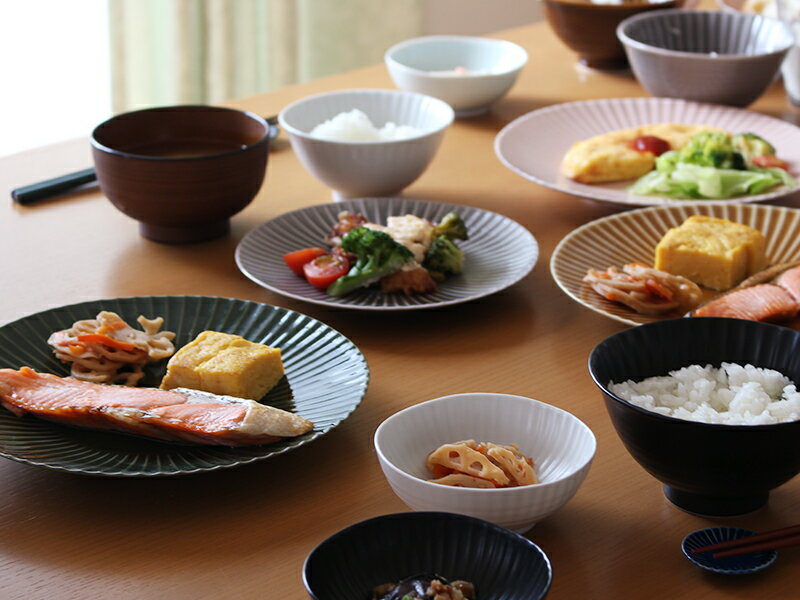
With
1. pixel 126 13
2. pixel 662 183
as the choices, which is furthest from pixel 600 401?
pixel 126 13

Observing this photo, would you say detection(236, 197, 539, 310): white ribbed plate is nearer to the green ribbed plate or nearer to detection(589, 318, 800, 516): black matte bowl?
the green ribbed plate

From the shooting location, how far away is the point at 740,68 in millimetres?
2145

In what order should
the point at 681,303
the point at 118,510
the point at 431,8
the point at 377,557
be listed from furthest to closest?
1. the point at 431,8
2. the point at 681,303
3. the point at 118,510
4. the point at 377,557

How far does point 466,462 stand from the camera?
98 cm

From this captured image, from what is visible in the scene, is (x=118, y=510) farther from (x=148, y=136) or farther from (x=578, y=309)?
(x=148, y=136)

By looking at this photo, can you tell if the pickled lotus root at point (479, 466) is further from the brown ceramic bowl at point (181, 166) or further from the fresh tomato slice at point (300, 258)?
the brown ceramic bowl at point (181, 166)

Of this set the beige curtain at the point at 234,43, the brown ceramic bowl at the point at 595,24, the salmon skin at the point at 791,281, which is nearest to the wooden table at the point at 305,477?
the salmon skin at the point at 791,281

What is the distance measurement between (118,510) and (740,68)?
1686 mm

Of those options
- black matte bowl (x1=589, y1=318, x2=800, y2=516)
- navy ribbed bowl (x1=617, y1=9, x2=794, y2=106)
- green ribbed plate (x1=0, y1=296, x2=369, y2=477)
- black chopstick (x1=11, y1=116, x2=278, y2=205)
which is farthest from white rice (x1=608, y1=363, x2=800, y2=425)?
navy ribbed bowl (x1=617, y1=9, x2=794, y2=106)

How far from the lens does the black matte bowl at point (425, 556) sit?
0.85 metres

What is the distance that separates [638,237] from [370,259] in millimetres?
473

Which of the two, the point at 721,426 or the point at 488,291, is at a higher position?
the point at 721,426

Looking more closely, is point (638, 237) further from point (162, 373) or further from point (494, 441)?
point (162, 373)

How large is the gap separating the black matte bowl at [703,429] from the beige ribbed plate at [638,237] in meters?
0.34
